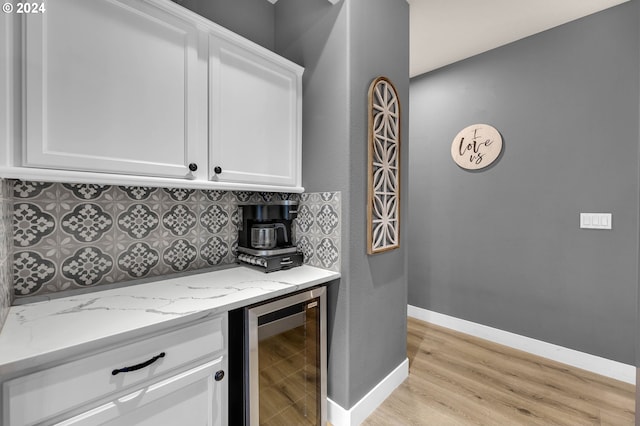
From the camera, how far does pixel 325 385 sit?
5.01 ft

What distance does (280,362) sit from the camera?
4.25 feet

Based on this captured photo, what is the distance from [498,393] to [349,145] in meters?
1.89

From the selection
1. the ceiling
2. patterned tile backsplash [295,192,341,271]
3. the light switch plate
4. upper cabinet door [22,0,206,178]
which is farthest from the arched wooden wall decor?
the light switch plate

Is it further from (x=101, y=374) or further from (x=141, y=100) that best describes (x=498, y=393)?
(x=141, y=100)

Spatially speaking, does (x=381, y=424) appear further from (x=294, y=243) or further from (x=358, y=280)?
(x=294, y=243)

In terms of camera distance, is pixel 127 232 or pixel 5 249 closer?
pixel 5 249

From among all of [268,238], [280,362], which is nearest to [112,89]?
[268,238]

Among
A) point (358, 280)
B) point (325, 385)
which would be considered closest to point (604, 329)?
point (358, 280)

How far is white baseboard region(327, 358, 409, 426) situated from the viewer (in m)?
1.54

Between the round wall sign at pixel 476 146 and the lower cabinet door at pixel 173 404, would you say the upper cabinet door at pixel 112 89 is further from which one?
the round wall sign at pixel 476 146

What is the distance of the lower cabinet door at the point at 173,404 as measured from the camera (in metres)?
0.83

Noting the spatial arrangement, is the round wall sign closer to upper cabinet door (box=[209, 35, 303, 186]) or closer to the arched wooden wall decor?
the arched wooden wall decor

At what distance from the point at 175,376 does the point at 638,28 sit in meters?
3.39

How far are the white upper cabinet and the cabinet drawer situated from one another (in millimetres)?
616
